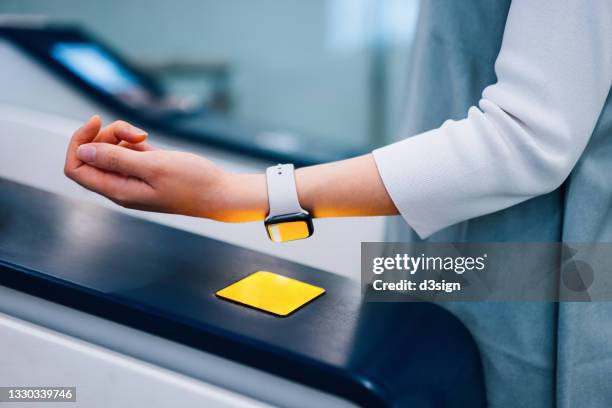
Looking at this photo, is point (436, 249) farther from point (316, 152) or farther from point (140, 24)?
point (140, 24)

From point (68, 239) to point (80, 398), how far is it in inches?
7.2

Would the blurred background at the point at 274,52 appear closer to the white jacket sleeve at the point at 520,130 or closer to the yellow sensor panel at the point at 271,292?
the yellow sensor panel at the point at 271,292

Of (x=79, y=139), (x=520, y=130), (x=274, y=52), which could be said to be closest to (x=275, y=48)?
(x=274, y=52)

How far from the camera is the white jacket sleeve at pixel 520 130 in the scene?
0.52 m

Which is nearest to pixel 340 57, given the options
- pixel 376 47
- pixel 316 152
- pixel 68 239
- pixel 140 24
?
pixel 376 47

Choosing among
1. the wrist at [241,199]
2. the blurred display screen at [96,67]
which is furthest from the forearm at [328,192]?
the blurred display screen at [96,67]

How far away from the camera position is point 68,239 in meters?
0.73

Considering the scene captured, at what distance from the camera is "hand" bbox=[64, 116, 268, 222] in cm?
59

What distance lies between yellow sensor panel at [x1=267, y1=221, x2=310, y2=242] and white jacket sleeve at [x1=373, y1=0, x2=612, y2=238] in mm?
87

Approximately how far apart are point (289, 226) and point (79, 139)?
216mm

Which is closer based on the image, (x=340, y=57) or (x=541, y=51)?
(x=541, y=51)

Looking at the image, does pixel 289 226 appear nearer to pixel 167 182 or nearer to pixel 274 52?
pixel 167 182

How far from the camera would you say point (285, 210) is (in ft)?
1.98

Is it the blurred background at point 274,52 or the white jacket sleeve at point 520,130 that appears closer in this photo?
the white jacket sleeve at point 520,130
